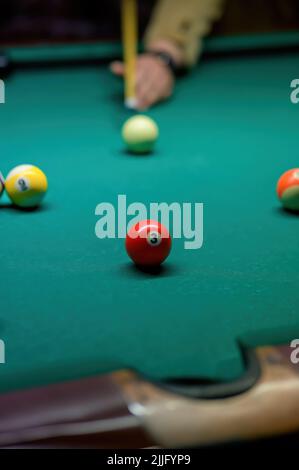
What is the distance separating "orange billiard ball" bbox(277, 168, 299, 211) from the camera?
1838 mm

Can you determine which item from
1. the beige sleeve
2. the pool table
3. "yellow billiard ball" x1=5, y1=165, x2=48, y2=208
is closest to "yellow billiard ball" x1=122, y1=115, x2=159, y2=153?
the pool table

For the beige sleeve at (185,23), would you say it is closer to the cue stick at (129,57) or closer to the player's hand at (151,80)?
the player's hand at (151,80)

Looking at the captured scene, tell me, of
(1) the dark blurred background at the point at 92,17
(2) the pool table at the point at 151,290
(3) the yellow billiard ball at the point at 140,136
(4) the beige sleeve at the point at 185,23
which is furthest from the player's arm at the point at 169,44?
(1) the dark blurred background at the point at 92,17

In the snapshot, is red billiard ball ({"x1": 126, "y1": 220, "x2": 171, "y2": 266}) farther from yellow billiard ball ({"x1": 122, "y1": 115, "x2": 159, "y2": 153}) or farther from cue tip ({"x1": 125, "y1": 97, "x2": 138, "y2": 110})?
cue tip ({"x1": 125, "y1": 97, "x2": 138, "y2": 110})

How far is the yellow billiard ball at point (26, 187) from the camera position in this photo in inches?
75.2

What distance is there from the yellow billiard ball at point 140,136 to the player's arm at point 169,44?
612 millimetres

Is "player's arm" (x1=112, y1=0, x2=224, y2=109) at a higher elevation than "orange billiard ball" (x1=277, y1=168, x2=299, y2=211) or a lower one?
→ higher

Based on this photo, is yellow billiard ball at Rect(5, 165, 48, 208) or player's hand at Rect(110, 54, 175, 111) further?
player's hand at Rect(110, 54, 175, 111)

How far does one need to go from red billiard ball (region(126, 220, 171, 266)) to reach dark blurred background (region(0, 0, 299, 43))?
405 cm

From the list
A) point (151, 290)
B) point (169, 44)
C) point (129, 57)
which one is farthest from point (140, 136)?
point (169, 44)

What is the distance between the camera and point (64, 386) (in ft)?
3.32

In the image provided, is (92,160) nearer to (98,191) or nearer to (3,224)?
(98,191)

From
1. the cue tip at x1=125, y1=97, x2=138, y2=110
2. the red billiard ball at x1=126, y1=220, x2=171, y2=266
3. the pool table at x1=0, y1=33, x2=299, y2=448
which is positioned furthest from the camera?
the cue tip at x1=125, y1=97, x2=138, y2=110
